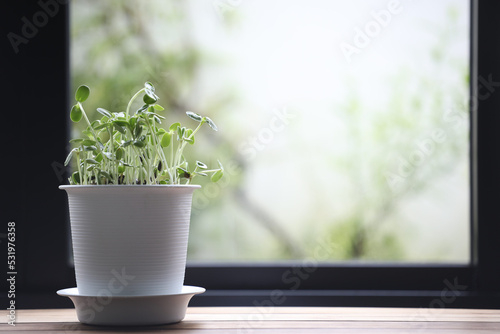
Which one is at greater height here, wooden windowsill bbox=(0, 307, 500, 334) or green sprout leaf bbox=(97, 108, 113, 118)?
green sprout leaf bbox=(97, 108, 113, 118)

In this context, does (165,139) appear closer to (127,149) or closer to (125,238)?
(127,149)

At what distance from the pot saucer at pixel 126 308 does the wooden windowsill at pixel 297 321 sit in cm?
1

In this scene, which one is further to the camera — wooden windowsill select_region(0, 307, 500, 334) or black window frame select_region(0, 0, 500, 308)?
black window frame select_region(0, 0, 500, 308)

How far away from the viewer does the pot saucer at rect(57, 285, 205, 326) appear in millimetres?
954

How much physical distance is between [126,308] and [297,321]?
0.29 m

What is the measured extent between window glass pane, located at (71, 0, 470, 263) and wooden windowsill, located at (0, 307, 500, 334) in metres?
0.46

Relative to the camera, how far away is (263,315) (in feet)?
3.62

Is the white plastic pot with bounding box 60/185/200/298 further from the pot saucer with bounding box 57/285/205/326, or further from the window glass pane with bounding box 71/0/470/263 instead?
the window glass pane with bounding box 71/0/470/263

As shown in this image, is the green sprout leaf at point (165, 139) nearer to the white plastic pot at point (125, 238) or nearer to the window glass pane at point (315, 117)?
the white plastic pot at point (125, 238)

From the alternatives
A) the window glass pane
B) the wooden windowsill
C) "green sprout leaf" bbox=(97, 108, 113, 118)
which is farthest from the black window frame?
"green sprout leaf" bbox=(97, 108, 113, 118)
